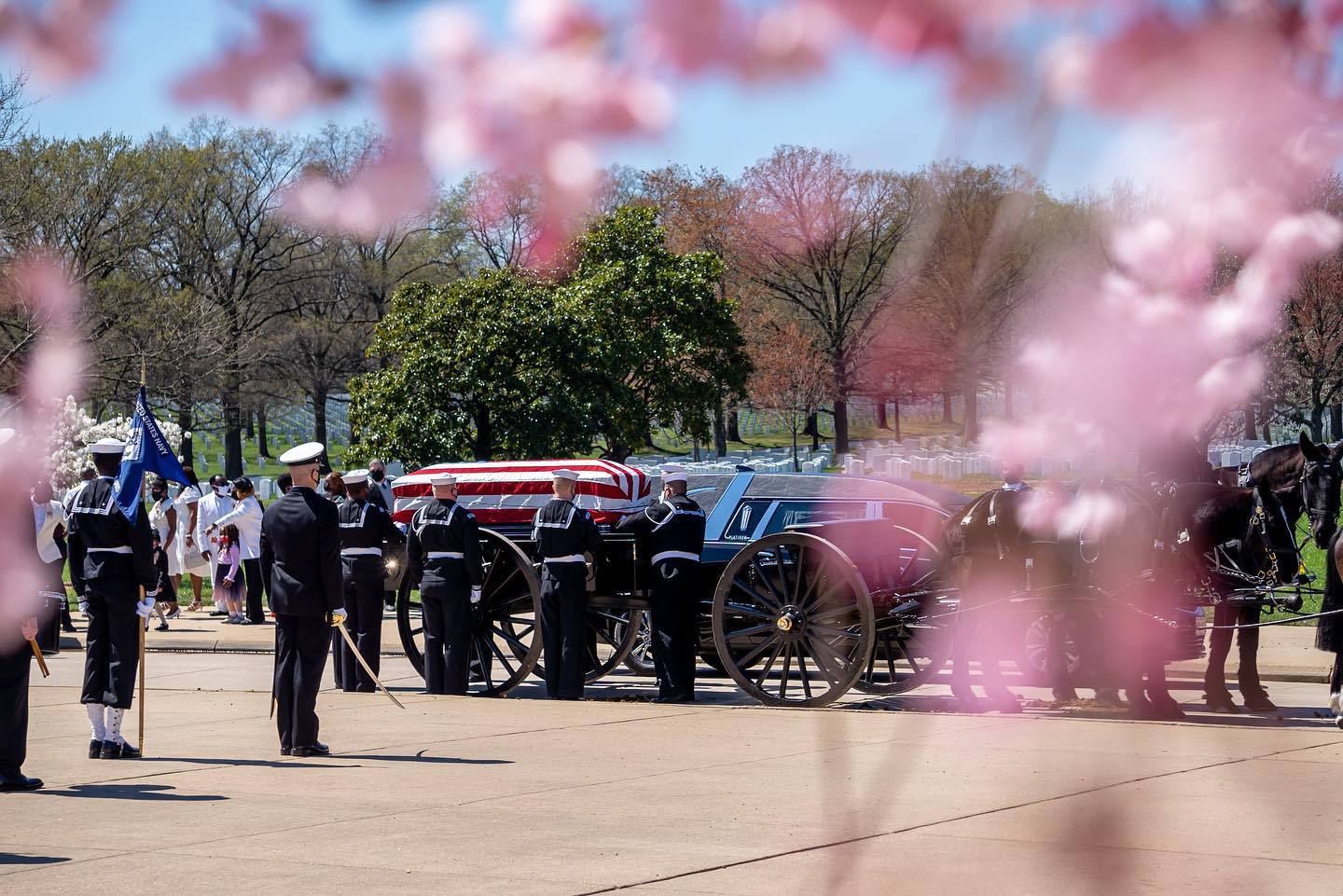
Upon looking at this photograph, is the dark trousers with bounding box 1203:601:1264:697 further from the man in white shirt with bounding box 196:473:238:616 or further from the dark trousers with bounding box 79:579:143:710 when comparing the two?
the man in white shirt with bounding box 196:473:238:616

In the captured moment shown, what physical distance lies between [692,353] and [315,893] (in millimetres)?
5178

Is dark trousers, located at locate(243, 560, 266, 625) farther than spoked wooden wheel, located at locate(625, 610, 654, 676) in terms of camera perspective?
Yes

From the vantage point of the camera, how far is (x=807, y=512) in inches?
500

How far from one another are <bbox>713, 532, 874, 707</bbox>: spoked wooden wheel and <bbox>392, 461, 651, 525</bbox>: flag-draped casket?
1.69m

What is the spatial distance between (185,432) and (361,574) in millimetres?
31259

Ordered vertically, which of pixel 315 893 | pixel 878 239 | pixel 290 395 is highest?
pixel 290 395

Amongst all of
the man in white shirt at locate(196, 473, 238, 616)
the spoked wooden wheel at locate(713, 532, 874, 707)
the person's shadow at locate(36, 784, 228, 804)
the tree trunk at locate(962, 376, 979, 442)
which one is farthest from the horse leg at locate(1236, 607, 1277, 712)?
the man in white shirt at locate(196, 473, 238, 616)

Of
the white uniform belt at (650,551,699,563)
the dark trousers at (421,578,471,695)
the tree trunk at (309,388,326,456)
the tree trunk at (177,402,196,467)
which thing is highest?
the tree trunk at (309,388,326,456)

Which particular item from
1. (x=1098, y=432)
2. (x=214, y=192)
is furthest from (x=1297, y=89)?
(x=214, y=192)

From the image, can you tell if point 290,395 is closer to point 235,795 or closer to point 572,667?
point 572,667

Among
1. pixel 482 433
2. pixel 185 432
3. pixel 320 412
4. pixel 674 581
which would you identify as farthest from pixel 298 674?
pixel 320 412

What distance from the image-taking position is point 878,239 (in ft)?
8.61

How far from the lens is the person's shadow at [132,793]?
763 centimetres

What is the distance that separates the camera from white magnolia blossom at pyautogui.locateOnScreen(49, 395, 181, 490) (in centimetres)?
3134
